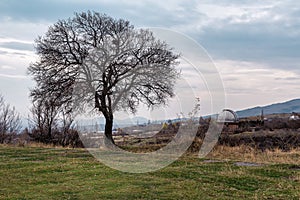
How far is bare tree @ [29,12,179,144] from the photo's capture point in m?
23.2

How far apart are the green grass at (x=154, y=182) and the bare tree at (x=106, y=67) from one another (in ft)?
37.3

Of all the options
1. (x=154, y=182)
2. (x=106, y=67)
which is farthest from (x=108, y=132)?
(x=154, y=182)

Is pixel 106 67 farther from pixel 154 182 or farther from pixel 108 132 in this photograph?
pixel 154 182

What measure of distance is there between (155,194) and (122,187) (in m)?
0.99

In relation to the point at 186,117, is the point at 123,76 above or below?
above

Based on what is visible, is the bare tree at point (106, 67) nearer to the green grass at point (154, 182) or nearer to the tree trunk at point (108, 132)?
the tree trunk at point (108, 132)

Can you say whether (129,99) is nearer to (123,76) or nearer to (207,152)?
→ (123,76)

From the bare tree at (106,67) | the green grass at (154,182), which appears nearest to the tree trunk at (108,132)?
the bare tree at (106,67)

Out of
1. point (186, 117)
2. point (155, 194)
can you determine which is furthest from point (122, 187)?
point (186, 117)

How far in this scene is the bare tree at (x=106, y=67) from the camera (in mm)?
23156

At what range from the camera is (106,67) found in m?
23.2

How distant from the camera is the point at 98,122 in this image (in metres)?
24.2

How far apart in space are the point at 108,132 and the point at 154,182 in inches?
621

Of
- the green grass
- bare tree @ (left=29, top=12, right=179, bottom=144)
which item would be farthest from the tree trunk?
the green grass
